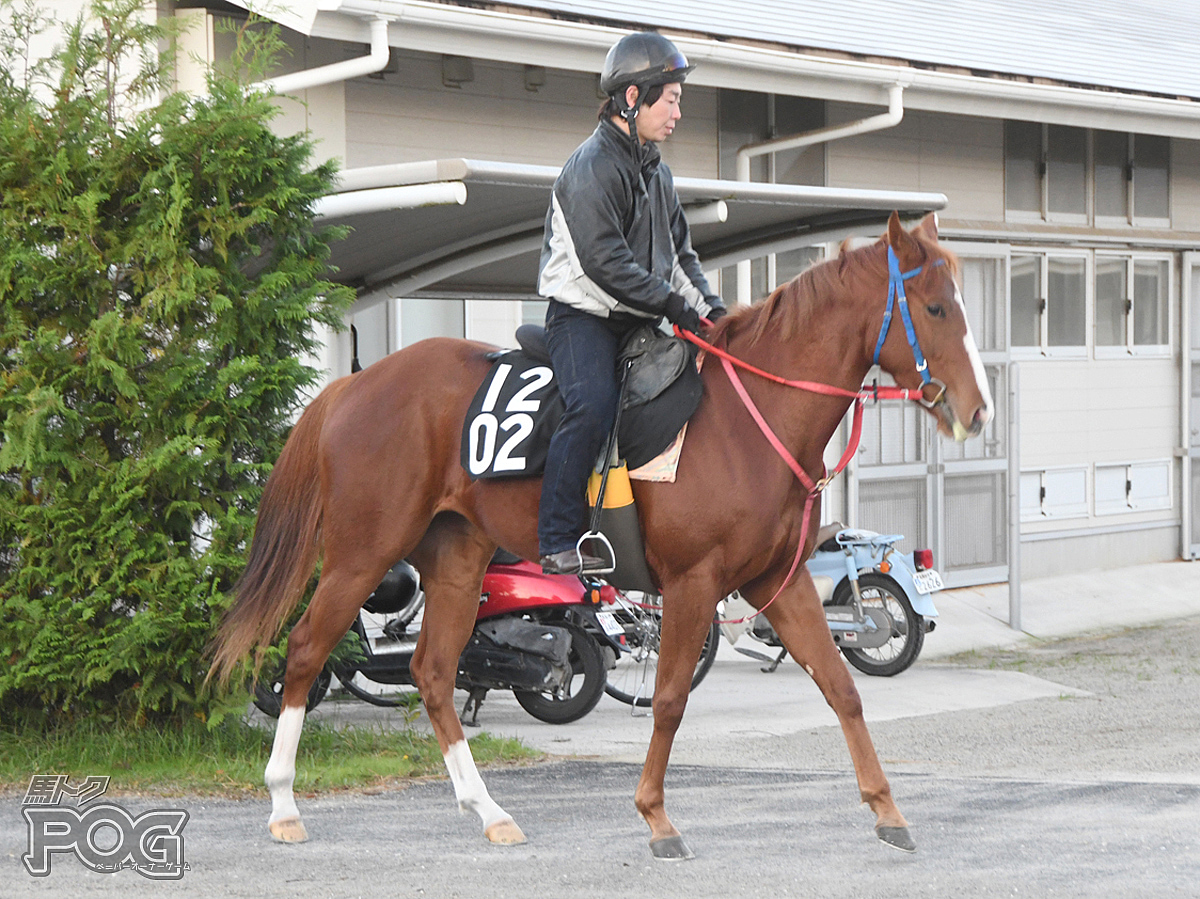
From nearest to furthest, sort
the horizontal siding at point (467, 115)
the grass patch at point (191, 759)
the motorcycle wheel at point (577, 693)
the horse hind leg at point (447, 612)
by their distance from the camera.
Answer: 1. the horse hind leg at point (447, 612)
2. the grass patch at point (191, 759)
3. the motorcycle wheel at point (577, 693)
4. the horizontal siding at point (467, 115)

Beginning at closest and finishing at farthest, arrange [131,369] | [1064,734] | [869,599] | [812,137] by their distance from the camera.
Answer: [131,369] < [1064,734] < [869,599] < [812,137]

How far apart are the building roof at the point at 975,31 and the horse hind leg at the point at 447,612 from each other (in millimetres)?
5012

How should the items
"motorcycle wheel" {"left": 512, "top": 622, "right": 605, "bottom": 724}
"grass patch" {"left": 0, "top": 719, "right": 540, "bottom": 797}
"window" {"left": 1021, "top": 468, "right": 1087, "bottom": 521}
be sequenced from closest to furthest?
"grass patch" {"left": 0, "top": 719, "right": 540, "bottom": 797} < "motorcycle wheel" {"left": 512, "top": 622, "right": 605, "bottom": 724} < "window" {"left": 1021, "top": 468, "right": 1087, "bottom": 521}

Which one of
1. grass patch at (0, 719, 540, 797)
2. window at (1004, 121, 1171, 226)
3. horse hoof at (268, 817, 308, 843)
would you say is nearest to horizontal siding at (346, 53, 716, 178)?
window at (1004, 121, 1171, 226)

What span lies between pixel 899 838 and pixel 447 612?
2.04 m

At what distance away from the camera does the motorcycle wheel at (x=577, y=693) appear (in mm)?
8281

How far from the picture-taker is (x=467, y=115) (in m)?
10.6

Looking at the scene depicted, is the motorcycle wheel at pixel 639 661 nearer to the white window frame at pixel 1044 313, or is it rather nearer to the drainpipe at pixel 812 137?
the drainpipe at pixel 812 137

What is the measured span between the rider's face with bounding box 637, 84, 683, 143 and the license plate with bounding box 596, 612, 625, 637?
11.8 feet

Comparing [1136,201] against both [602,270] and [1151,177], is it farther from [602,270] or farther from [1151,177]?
[602,270]

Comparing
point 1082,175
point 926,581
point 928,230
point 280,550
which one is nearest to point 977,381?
point 928,230

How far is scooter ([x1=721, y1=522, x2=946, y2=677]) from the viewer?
10.1 metres

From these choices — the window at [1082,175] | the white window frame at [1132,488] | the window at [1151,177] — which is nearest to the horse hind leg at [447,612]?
the window at [1082,175]

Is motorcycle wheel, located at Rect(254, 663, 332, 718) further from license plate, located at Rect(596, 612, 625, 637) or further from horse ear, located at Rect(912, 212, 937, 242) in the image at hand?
horse ear, located at Rect(912, 212, 937, 242)
